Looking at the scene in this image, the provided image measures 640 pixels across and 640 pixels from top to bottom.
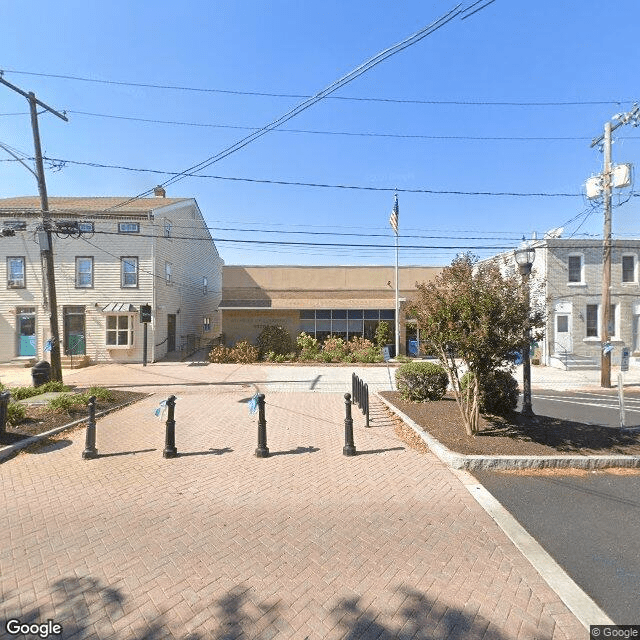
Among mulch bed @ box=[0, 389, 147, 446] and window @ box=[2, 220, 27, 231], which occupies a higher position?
window @ box=[2, 220, 27, 231]

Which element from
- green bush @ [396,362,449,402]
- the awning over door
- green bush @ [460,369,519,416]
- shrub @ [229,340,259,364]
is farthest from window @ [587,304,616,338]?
the awning over door

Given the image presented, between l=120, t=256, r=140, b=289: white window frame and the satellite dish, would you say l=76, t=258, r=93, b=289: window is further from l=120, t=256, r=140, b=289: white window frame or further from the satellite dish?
the satellite dish

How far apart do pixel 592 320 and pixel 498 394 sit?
1604cm

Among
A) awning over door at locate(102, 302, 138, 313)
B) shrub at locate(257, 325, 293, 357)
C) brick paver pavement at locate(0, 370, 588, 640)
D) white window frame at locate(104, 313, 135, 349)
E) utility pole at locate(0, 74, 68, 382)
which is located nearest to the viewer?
brick paver pavement at locate(0, 370, 588, 640)

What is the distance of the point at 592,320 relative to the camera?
1925cm

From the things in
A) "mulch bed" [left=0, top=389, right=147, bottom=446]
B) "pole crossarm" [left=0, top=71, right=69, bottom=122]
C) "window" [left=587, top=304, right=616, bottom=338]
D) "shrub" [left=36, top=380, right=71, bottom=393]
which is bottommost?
"mulch bed" [left=0, top=389, right=147, bottom=446]

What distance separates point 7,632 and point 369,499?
136 inches

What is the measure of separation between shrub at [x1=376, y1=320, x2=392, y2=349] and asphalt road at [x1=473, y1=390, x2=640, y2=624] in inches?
644

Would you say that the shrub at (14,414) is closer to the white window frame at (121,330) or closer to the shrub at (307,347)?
the white window frame at (121,330)

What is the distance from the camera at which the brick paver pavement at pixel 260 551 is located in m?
2.59

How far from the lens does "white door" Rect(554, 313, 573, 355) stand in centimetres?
1899

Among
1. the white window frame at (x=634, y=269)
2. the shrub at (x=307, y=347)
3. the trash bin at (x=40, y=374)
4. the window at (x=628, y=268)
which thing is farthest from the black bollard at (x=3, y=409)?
the window at (x=628, y=268)

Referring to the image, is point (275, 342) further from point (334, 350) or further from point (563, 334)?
point (563, 334)

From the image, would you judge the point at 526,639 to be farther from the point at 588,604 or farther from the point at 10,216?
the point at 10,216
